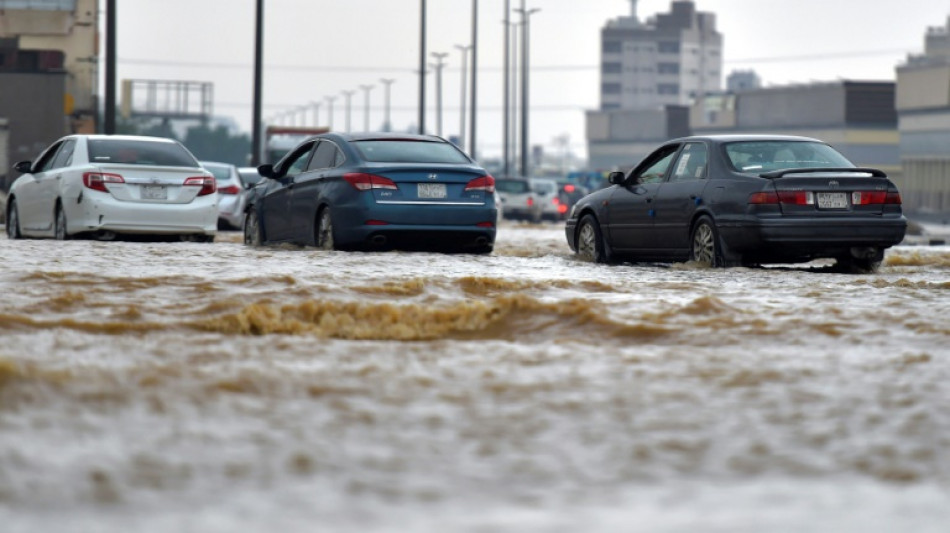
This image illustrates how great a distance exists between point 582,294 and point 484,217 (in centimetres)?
595

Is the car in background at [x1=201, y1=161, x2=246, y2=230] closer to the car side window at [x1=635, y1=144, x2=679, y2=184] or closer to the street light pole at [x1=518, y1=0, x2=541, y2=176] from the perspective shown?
the car side window at [x1=635, y1=144, x2=679, y2=184]

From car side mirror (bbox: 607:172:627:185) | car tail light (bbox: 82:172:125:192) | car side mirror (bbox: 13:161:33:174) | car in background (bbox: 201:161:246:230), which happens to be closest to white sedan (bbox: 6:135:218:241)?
car tail light (bbox: 82:172:125:192)

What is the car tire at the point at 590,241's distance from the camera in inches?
715

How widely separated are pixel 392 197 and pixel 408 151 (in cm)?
100

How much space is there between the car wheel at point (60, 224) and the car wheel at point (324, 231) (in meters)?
3.37

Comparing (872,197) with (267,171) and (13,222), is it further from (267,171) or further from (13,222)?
(13,222)

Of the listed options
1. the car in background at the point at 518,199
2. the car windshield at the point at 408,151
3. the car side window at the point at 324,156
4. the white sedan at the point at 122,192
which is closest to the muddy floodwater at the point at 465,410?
the car windshield at the point at 408,151

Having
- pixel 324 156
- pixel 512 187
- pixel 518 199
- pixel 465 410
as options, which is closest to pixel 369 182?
pixel 324 156

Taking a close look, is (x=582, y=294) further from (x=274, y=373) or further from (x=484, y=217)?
(x=484, y=217)

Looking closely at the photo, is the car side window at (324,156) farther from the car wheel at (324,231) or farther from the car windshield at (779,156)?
the car windshield at (779,156)

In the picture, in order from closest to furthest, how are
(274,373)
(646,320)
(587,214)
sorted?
(274,373)
(646,320)
(587,214)

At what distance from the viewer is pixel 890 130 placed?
108 metres

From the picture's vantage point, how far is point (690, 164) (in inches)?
656

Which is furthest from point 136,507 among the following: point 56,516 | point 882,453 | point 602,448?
point 882,453
